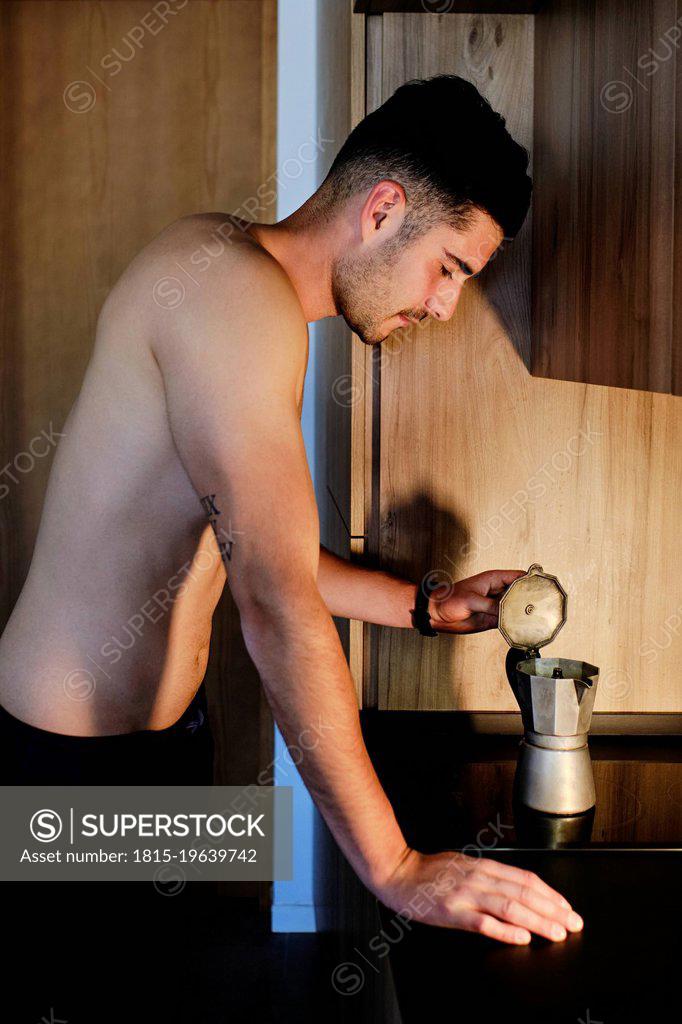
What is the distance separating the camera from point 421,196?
40.4 inches

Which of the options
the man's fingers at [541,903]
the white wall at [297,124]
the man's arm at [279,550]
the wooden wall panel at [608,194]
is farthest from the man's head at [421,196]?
the white wall at [297,124]

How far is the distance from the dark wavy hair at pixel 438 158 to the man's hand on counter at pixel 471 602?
1.66ft

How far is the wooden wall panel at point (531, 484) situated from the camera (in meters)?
1.30

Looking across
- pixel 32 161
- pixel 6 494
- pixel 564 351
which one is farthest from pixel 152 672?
pixel 32 161

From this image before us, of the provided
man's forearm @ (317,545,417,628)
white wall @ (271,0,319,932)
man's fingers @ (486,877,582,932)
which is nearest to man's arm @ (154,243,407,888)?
man's fingers @ (486,877,582,932)

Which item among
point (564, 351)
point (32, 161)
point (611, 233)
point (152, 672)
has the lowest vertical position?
point (152, 672)

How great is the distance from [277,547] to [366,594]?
46cm

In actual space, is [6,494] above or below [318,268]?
below

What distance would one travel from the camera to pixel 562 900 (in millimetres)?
775

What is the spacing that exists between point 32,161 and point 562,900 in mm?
2106

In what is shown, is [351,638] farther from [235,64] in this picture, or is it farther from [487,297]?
[235,64]

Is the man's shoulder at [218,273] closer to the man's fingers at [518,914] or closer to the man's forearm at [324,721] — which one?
the man's forearm at [324,721]

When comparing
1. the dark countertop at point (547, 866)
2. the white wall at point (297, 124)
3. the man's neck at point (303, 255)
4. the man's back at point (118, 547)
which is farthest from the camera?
the white wall at point (297, 124)

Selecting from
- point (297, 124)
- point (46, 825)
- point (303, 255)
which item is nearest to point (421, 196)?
point (303, 255)
